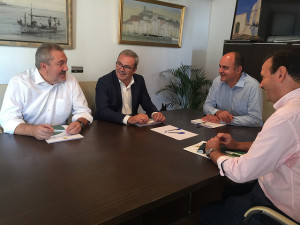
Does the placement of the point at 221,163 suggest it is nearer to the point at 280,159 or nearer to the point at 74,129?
the point at 280,159

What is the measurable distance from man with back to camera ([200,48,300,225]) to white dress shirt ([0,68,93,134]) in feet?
3.86

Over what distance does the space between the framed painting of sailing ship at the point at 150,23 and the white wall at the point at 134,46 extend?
10cm

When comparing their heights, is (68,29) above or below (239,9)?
below

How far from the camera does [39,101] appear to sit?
1.96m

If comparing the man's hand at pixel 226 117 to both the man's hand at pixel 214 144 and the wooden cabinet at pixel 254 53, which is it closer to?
the man's hand at pixel 214 144

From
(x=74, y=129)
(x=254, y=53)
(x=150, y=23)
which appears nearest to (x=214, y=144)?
(x=74, y=129)

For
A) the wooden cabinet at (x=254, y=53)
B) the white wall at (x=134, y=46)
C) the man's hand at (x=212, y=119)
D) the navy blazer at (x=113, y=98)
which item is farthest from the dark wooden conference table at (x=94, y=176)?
the wooden cabinet at (x=254, y=53)

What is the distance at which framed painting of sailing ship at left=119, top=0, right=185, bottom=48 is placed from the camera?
11.0 feet

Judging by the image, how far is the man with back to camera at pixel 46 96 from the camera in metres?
1.77

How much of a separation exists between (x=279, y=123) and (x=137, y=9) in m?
2.93

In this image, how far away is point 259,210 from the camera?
1.00m

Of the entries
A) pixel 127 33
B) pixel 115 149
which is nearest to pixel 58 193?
pixel 115 149

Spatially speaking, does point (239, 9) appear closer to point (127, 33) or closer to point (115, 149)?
point (127, 33)

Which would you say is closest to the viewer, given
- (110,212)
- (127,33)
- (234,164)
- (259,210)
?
(110,212)
